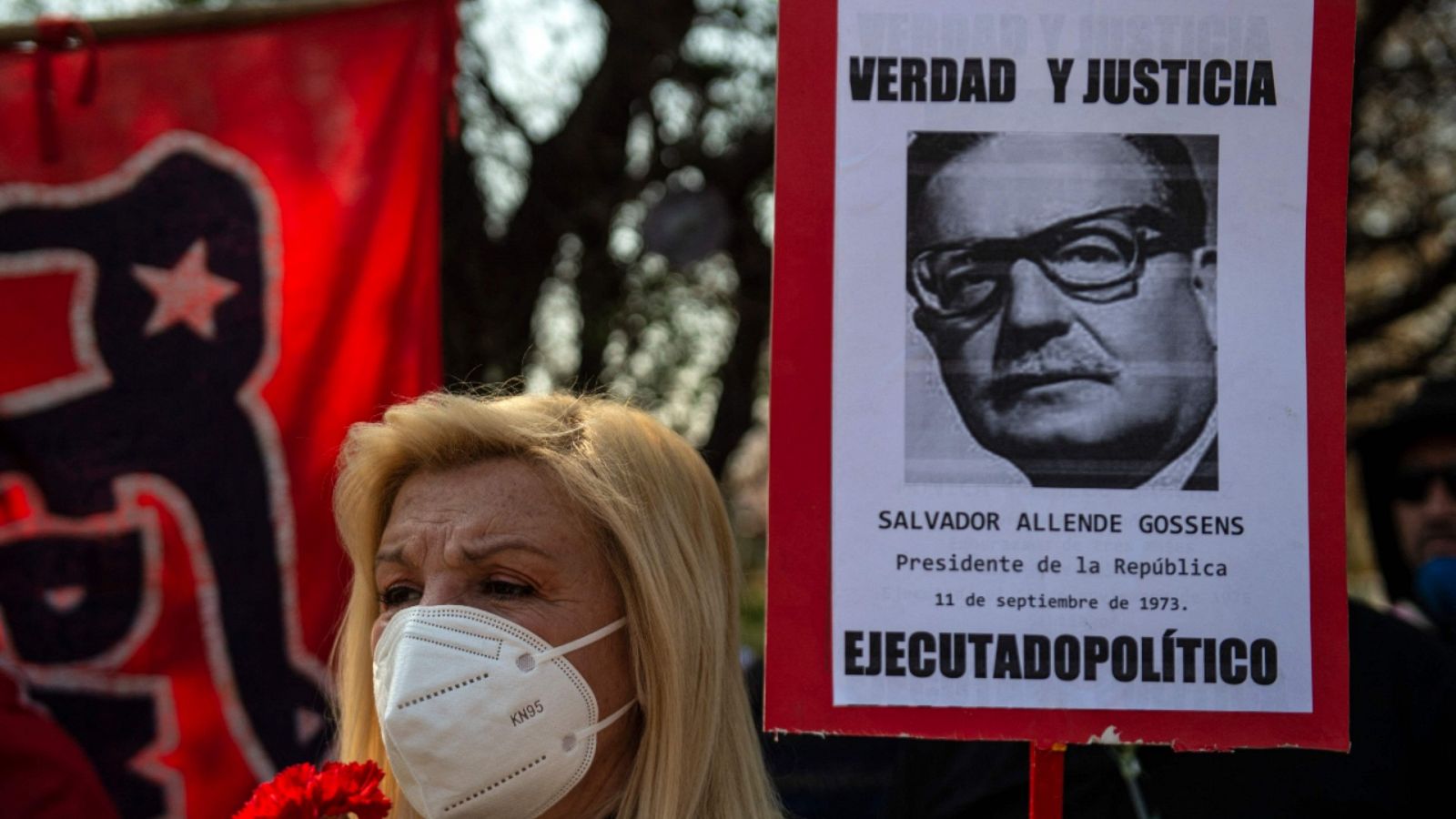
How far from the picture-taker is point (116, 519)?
10.8 ft

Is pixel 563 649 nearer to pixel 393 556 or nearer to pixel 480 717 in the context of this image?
pixel 480 717

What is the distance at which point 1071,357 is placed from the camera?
77.4 inches

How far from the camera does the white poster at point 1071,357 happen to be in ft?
6.32

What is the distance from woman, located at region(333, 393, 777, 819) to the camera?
2.28 m

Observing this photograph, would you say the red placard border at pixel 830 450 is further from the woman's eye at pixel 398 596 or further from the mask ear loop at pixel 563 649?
the woman's eye at pixel 398 596

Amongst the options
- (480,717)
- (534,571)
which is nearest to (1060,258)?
(534,571)

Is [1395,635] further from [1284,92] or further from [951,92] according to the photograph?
[951,92]

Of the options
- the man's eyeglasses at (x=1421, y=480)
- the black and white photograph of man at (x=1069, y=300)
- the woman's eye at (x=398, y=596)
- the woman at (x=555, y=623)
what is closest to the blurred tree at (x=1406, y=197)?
the man's eyeglasses at (x=1421, y=480)

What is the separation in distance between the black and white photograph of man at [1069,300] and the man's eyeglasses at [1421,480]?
249 centimetres

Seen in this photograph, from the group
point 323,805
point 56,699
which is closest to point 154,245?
point 56,699

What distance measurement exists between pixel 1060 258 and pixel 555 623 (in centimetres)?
95

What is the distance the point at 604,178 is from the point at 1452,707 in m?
3.52

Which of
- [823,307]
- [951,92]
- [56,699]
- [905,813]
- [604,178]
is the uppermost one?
[604,178]

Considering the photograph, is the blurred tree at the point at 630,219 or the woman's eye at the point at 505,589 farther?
the blurred tree at the point at 630,219
